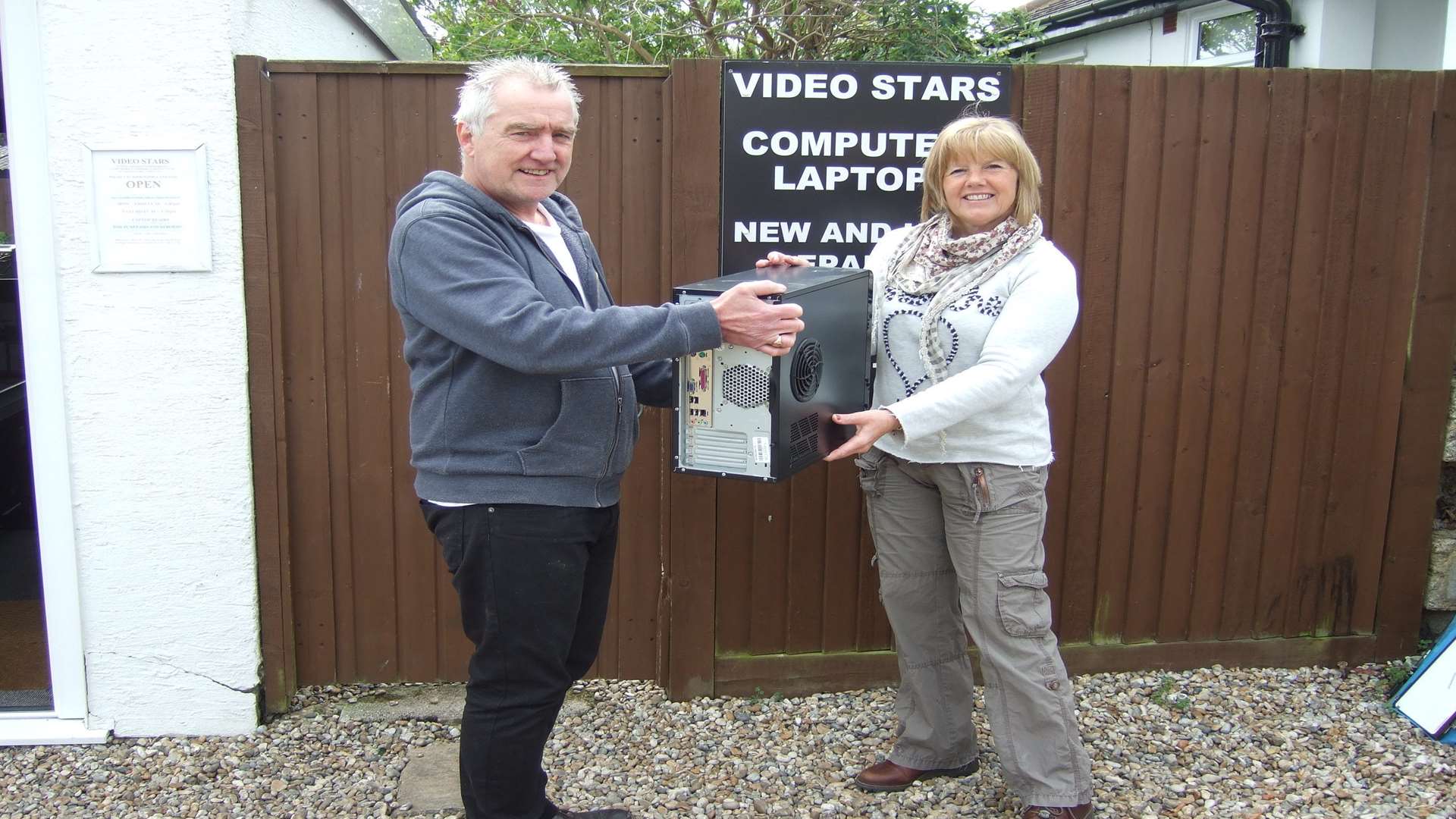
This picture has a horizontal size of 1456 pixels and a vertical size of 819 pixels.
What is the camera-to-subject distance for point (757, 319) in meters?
2.22

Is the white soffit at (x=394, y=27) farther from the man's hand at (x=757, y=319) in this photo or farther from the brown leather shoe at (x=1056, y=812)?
the brown leather shoe at (x=1056, y=812)

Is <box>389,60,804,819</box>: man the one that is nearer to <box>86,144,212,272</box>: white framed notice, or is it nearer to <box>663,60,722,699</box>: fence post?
<box>663,60,722,699</box>: fence post

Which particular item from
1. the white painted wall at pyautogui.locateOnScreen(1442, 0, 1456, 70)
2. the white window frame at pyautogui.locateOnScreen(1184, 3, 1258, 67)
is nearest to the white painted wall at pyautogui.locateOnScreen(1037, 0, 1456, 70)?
the white window frame at pyautogui.locateOnScreen(1184, 3, 1258, 67)

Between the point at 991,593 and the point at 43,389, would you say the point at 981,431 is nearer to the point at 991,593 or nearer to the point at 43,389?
the point at 991,593

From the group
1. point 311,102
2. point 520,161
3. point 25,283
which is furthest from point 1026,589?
point 25,283

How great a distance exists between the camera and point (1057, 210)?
11.1ft

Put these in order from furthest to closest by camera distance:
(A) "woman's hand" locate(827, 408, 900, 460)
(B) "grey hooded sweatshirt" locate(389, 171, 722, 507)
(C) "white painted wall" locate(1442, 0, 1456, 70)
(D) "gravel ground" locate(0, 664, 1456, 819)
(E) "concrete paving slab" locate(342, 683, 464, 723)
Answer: (C) "white painted wall" locate(1442, 0, 1456, 70) < (E) "concrete paving slab" locate(342, 683, 464, 723) < (D) "gravel ground" locate(0, 664, 1456, 819) < (A) "woman's hand" locate(827, 408, 900, 460) < (B) "grey hooded sweatshirt" locate(389, 171, 722, 507)

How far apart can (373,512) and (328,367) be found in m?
0.50

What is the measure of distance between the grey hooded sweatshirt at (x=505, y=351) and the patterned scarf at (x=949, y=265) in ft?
2.01

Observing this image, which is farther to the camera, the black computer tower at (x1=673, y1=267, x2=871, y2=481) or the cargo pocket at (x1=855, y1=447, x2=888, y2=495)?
the cargo pocket at (x1=855, y1=447, x2=888, y2=495)

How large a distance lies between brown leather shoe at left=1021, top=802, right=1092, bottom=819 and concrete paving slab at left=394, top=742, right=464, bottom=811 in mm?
1515

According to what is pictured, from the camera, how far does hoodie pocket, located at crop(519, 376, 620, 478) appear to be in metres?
2.22

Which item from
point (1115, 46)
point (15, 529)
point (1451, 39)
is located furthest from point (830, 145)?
point (1115, 46)

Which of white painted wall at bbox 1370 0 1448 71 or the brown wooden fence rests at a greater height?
white painted wall at bbox 1370 0 1448 71
